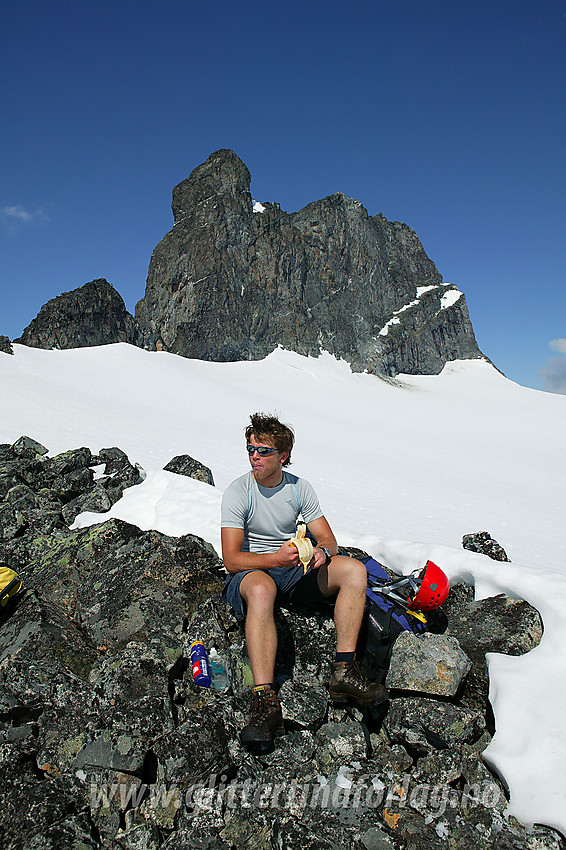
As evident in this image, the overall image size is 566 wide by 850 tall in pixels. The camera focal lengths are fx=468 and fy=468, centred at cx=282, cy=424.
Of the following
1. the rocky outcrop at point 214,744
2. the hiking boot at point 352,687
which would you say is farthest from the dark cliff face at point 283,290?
the hiking boot at point 352,687

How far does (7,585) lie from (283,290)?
60.1 meters

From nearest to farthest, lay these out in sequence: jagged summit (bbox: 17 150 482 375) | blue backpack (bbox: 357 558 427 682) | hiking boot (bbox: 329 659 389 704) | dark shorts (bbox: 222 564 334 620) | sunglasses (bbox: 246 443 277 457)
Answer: hiking boot (bbox: 329 659 389 704), blue backpack (bbox: 357 558 427 682), dark shorts (bbox: 222 564 334 620), sunglasses (bbox: 246 443 277 457), jagged summit (bbox: 17 150 482 375)

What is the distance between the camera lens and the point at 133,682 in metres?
3.20

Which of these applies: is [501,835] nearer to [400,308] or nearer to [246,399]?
[246,399]

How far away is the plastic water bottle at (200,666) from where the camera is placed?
10.8ft

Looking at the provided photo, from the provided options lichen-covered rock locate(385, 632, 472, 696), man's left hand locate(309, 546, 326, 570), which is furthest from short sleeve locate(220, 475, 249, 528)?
lichen-covered rock locate(385, 632, 472, 696)

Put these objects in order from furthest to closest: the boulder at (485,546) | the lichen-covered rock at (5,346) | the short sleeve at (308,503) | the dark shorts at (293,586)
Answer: the lichen-covered rock at (5,346), the boulder at (485,546), the short sleeve at (308,503), the dark shorts at (293,586)

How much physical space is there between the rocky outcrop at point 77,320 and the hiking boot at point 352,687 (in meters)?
55.3

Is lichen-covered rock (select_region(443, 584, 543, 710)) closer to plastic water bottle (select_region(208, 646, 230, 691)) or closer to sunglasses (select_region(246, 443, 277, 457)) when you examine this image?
plastic water bottle (select_region(208, 646, 230, 691))

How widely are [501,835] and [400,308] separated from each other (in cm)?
7316

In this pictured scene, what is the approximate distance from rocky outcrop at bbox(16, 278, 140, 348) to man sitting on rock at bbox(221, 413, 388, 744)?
2134 inches

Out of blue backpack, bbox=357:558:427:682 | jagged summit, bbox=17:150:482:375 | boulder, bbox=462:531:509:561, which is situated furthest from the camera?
jagged summit, bbox=17:150:482:375

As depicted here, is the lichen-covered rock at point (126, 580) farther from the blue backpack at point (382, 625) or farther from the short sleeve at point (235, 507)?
the blue backpack at point (382, 625)

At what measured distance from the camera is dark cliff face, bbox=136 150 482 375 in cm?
5722
